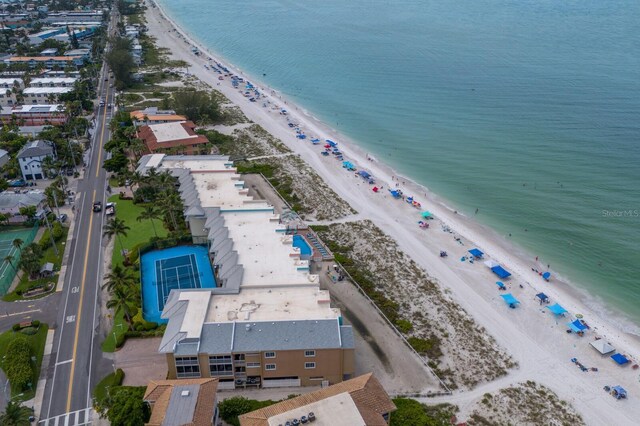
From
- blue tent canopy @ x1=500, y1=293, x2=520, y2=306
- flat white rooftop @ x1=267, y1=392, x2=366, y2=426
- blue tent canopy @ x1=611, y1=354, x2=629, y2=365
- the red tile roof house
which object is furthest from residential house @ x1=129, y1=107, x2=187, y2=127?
blue tent canopy @ x1=611, y1=354, x2=629, y2=365

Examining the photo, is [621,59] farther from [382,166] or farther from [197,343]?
[197,343]

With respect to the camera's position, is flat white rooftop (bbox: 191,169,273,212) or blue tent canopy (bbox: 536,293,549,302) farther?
flat white rooftop (bbox: 191,169,273,212)

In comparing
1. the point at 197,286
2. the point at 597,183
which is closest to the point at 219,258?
the point at 197,286

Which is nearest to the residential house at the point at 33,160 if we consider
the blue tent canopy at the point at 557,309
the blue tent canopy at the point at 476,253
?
the blue tent canopy at the point at 476,253

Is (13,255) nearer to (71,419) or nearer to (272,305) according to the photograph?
(71,419)

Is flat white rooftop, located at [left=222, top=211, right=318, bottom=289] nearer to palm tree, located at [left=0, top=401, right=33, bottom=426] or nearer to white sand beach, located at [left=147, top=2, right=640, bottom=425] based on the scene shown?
white sand beach, located at [left=147, top=2, right=640, bottom=425]

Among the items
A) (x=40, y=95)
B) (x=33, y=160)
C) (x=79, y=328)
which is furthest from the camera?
(x=40, y=95)

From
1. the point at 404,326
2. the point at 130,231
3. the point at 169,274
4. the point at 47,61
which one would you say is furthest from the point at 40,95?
the point at 404,326
